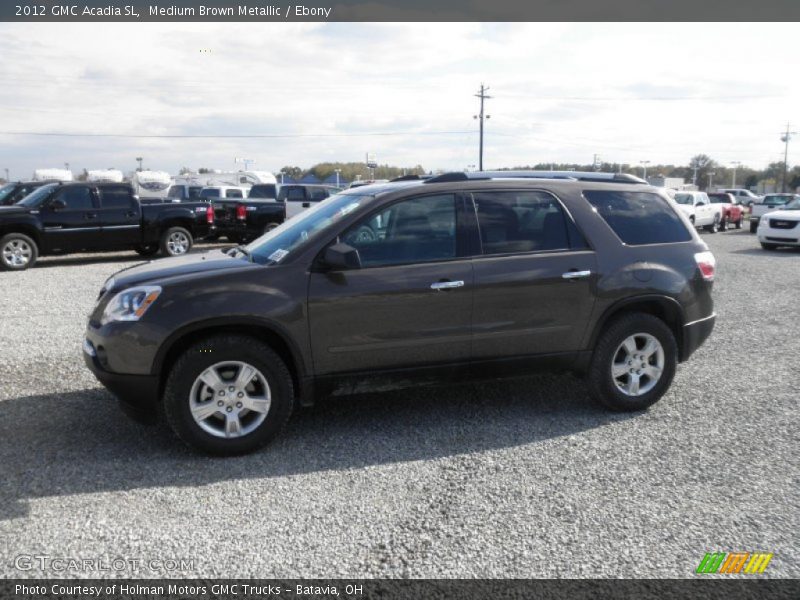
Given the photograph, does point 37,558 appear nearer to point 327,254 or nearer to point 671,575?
point 327,254

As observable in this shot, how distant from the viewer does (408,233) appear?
16.5 feet

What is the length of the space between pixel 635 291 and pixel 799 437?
1.51 m

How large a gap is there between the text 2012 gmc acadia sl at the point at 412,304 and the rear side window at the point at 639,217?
0.01 metres

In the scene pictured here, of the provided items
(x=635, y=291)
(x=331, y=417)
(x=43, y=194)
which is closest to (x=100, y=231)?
(x=43, y=194)

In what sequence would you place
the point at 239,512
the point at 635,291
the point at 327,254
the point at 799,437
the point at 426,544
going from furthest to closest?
1. the point at 635,291
2. the point at 799,437
3. the point at 327,254
4. the point at 239,512
5. the point at 426,544

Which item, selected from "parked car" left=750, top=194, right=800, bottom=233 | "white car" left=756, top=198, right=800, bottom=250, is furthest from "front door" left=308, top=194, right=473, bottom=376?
"parked car" left=750, top=194, right=800, bottom=233

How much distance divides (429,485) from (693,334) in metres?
2.77

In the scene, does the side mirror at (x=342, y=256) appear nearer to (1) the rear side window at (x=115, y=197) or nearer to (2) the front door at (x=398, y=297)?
(2) the front door at (x=398, y=297)

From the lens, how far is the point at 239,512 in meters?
3.89

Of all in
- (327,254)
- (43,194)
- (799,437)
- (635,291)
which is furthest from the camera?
(43,194)

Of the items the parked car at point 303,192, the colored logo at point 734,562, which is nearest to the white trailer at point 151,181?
the parked car at point 303,192

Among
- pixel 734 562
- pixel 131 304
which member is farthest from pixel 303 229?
pixel 734 562

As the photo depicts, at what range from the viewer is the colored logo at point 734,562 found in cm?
334

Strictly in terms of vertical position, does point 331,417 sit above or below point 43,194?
below
